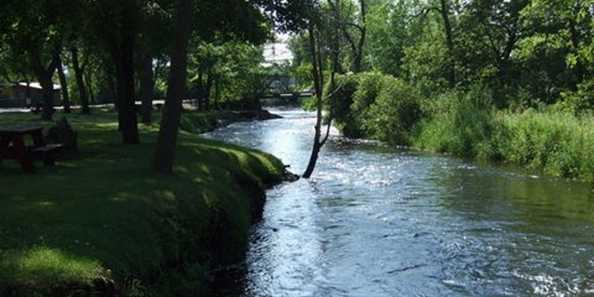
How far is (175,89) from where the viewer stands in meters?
14.1

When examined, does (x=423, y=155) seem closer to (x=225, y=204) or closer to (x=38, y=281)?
(x=225, y=204)

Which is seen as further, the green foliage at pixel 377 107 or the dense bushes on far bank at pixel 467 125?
the green foliage at pixel 377 107

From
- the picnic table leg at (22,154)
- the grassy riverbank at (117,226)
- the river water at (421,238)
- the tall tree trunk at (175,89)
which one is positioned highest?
the tall tree trunk at (175,89)

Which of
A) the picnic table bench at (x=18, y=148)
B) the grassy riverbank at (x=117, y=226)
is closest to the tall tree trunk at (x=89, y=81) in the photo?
the picnic table bench at (x=18, y=148)

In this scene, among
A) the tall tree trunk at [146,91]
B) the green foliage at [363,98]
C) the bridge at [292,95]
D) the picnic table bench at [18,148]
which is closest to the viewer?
the picnic table bench at [18,148]

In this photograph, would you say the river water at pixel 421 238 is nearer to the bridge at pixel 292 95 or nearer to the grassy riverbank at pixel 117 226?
the grassy riverbank at pixel 117 226

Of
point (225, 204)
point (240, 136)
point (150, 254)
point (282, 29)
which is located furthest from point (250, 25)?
point (240, 136)

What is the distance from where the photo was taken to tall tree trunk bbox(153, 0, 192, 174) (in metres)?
14.0

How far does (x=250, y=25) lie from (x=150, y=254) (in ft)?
48.7

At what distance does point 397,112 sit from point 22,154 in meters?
30.0

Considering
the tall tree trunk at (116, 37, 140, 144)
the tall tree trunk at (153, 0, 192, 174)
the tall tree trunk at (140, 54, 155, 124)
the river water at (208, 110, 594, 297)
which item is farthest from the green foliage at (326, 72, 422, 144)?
the tall tree trunk at (153, 0, 192, 174)

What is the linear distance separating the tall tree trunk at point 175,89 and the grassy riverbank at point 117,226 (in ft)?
1.35

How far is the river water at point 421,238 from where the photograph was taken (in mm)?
11445

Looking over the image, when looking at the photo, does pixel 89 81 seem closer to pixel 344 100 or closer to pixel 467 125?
pixel 344 100
